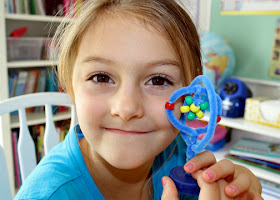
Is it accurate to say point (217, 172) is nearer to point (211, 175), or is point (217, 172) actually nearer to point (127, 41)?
point (211, 175)

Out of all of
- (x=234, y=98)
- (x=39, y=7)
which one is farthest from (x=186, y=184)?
(x=39, y=7)

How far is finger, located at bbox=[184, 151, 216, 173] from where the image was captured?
56 cm

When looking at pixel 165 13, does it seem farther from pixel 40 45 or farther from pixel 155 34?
pixel 40 45

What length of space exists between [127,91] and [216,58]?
113cm

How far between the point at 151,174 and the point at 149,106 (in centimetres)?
38

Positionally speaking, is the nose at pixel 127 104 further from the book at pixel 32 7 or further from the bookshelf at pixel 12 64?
the book at pixel 32 7

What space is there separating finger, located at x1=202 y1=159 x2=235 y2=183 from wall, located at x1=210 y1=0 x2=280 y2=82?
1258 millimetres

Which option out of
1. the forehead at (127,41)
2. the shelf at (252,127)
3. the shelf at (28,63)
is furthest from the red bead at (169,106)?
the shelf at (28,63)

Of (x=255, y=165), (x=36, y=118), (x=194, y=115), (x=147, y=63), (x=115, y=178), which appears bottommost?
(x=255, y=165)

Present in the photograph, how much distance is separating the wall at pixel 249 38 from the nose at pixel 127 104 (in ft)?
A: 4.49

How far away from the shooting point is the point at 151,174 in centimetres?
91

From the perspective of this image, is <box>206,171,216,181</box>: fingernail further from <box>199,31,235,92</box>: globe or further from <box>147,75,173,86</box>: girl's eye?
<box>199,31,235,92</box>: globe

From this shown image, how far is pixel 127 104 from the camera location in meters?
0.57

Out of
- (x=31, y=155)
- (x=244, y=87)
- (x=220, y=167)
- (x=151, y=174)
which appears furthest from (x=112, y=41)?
(x=244, y=87)
